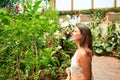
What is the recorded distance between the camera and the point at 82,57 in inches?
87.7

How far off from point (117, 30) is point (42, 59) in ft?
19.7

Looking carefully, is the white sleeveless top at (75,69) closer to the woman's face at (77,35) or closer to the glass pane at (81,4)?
the woman's face at (77,35)

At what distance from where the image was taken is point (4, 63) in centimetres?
373

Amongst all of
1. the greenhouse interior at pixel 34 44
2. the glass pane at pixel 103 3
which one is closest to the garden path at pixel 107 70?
the greenhouse interior at pixel 34 44

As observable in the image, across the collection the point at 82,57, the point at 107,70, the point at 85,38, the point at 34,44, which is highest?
the point at 85,38

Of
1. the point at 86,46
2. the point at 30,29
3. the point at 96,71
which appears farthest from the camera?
the point at 96,71

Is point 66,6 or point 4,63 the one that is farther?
point 66,6

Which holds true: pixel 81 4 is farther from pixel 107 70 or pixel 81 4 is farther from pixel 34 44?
pixel 34 44

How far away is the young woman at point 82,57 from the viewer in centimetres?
222

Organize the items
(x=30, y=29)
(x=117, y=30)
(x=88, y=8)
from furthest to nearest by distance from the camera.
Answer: (x=88, y=8) < (x=117, y=30) < (x=30, y=29)

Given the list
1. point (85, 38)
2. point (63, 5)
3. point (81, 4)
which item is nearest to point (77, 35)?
point (85, 38)

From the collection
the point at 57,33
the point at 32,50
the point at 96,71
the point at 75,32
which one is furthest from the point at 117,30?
the point at 75,32

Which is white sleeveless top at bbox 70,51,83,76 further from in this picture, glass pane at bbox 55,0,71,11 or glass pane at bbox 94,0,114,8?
glass pane at bbox 55,0,71,11

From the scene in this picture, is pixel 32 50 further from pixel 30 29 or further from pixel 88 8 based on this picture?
pixel 88 8
